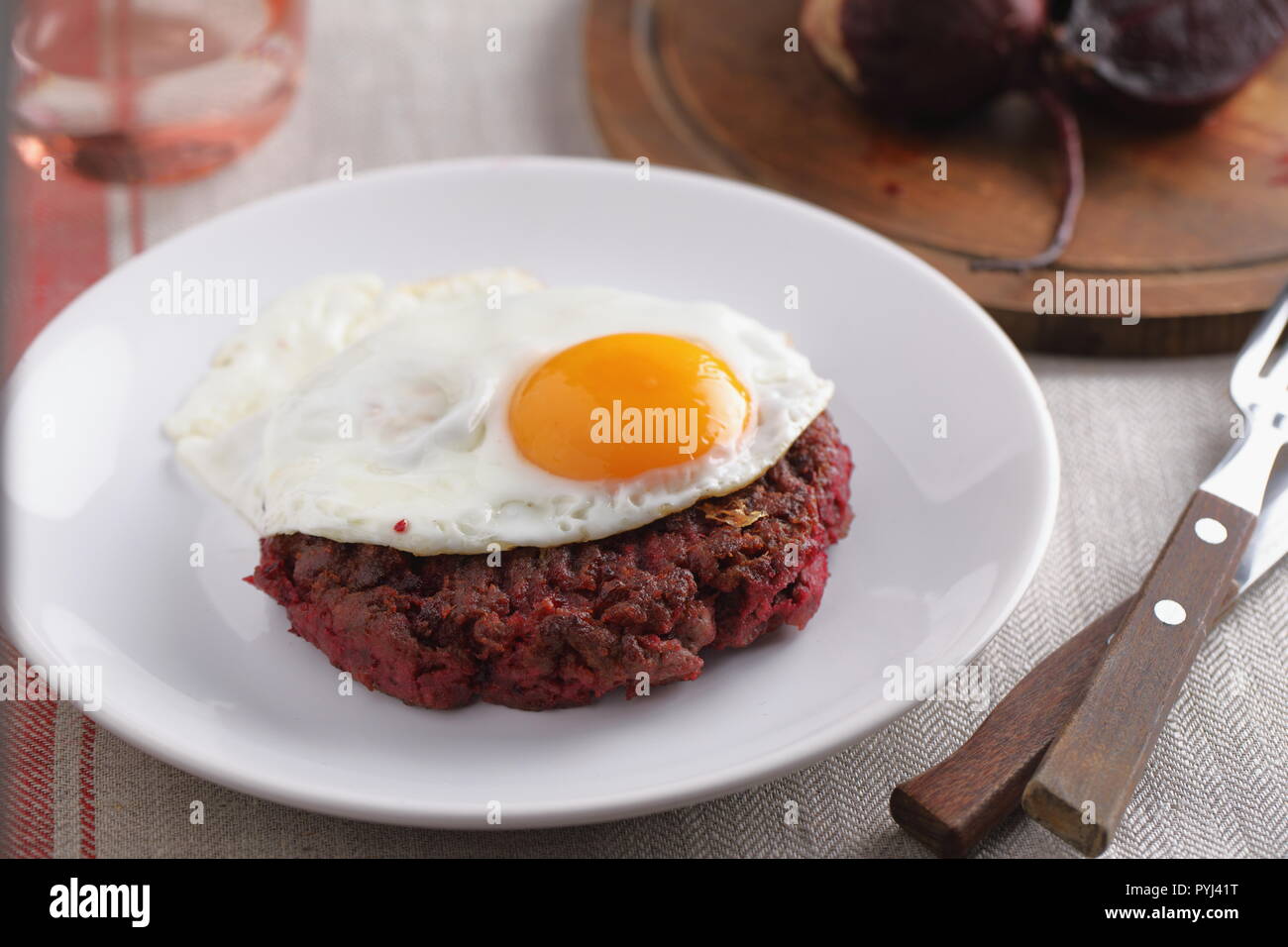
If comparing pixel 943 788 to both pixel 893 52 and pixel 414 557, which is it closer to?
pixel 414 557

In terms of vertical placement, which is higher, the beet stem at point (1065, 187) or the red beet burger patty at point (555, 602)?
the beet stem at point (1065, 187)

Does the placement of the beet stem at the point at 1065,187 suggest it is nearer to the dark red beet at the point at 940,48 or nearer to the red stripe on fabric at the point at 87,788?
the dark red beet at the point at 940,48

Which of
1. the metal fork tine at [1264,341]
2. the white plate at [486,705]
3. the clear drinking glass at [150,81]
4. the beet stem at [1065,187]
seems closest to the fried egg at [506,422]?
the white plate at [486,705]

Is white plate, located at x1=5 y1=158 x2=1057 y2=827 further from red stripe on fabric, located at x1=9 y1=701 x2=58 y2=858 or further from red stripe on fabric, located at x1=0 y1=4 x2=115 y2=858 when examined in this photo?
red stripe on fabric, located at x1=0 y1=4 x2=115 y2=858

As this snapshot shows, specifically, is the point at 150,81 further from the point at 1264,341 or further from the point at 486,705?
the point at 1264,341

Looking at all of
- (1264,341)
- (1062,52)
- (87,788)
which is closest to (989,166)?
(1062,52)

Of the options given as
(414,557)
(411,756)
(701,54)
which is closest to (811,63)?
(701,54)

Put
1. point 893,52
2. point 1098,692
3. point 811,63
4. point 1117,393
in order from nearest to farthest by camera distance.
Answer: point 1098,692
point 1117,393
point 893,52
point 811,63
